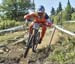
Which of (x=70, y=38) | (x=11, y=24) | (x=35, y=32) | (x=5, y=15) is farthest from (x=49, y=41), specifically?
(x=5, y=15)

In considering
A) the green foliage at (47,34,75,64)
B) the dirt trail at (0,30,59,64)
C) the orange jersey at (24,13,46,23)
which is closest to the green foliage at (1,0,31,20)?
the dirt trail at (0,30,59,64)

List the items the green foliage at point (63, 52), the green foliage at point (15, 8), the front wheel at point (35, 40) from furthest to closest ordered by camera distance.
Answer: the green foliage at point (15, 8), the front wheel at point (35, 40), the green foliage at point (63, 52)

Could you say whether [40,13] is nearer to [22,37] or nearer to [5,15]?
[22,37]

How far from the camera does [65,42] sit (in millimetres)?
14016

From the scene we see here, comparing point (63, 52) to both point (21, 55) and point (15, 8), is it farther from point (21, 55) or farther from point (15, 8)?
point (15, 8)

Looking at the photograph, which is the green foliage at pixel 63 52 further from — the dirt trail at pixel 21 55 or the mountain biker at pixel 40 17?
the mountain biker at pixel 40 17

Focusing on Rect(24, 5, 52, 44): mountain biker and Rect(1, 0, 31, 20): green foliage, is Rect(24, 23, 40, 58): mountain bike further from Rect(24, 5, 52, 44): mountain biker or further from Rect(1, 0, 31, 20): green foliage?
Rect(1, 0, 31, 20): green foliage

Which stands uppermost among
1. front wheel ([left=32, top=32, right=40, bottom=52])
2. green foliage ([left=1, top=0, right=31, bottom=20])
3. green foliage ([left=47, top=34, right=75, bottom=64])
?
front wheel ([left=32, top=32, right=40, bottom=52])

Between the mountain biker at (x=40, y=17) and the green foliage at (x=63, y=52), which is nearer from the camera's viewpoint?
the green foliage at (x=63, y=52)

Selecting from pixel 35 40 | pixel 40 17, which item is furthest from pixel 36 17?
pixel 35 40

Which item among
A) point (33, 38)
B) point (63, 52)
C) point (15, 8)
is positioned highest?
point (33, 38)

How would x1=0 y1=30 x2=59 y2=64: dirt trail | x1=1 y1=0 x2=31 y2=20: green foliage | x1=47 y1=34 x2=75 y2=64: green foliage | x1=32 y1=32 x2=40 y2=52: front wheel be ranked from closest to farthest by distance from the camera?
x1=47 y1=34 x2=75 y2=64: green foliage
x1=0 y1=30 x2=59 y2=64: dirt trail
x1=32 y1=32 x2=40 y2=52: front wheel
x1=1 y1=0 x2=31 y2=20: green foliage

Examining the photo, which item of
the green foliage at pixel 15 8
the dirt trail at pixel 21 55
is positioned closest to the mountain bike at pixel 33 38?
the dirt trail at pixel 21 55

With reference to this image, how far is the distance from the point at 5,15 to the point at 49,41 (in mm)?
48027
